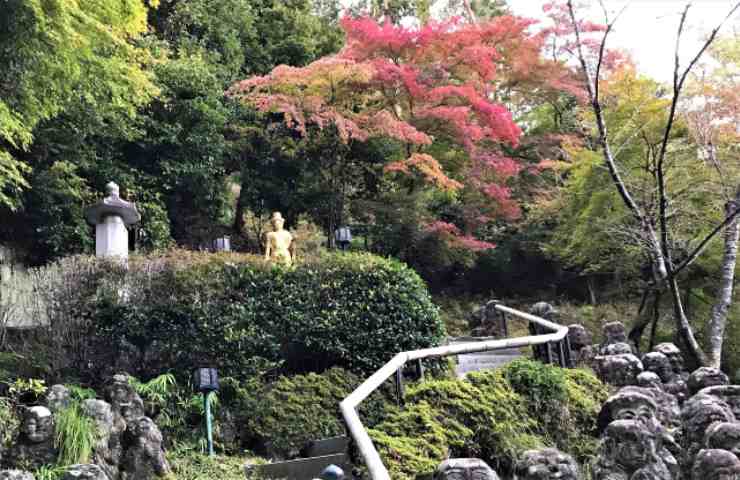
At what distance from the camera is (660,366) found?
32.2 feet

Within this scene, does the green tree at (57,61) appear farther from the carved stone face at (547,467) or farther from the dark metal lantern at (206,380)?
the carved stone face at (547,467)

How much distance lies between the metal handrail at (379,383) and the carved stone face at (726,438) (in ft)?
7.80

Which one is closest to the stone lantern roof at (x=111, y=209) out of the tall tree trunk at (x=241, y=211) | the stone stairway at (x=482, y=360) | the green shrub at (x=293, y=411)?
the green shrub at (x=293, y=411)

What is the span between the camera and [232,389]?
7637mm

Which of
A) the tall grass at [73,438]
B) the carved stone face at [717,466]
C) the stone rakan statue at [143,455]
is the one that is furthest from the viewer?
the stone rakan statue at [143,455]

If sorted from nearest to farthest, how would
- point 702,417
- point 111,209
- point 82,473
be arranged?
1. point 82,473
2. point 702,417
3. point 111,209

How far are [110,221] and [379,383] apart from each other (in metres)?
5.45

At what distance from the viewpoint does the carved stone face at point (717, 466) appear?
533 cm

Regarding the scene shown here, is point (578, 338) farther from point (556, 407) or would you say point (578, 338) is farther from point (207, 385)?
point (207, 385)

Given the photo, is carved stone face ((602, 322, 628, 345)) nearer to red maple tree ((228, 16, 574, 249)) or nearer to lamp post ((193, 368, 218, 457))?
red maple tree ((228, 16, 574, 249))

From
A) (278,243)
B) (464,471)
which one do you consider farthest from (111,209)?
(464,471)

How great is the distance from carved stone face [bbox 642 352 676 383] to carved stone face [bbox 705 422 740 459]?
145 inches

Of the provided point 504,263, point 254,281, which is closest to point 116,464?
point 254,281

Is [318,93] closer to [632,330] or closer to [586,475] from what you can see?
[632,330]
